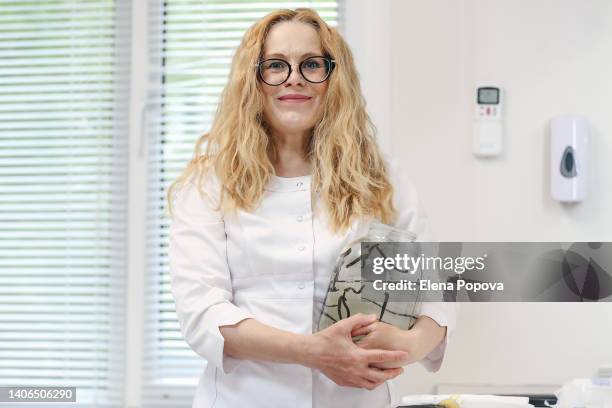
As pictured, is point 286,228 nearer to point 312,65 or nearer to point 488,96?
point 312,65

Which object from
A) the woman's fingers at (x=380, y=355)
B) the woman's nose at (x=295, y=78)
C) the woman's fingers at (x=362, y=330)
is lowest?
the woman's fingers at (x=380, y=355)

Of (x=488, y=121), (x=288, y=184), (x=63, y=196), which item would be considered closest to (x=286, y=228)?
Answer: (x=288, y=184)

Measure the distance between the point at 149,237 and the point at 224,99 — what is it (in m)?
0.72

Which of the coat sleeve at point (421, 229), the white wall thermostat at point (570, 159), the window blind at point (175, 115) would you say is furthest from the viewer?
the window blind at point (175, 115)

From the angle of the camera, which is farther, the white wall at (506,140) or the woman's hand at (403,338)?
the white wall at (506,140)

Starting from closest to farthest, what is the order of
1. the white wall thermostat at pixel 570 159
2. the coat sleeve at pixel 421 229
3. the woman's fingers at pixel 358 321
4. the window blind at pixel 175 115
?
1. the woman's fingers at pixel 358 321
2. the coat sleeve at pixel 421 229
3. the white wall thermostat at pixel 570 159
4. the window blind at pixel 175 115

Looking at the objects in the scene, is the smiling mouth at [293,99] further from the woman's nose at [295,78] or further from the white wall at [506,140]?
the white wall at [506,140]

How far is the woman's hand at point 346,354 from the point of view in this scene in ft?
3.37

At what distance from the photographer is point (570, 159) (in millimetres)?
1627

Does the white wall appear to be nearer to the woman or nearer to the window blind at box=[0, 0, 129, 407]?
the woman

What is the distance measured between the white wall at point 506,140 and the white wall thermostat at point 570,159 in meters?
0.03

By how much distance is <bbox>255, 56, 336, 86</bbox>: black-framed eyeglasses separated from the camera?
1176 millimetres

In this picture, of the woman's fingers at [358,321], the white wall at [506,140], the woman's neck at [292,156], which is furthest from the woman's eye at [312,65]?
the white wall at [506,140]

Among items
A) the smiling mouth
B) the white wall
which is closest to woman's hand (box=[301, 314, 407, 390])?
the smiling mouth
